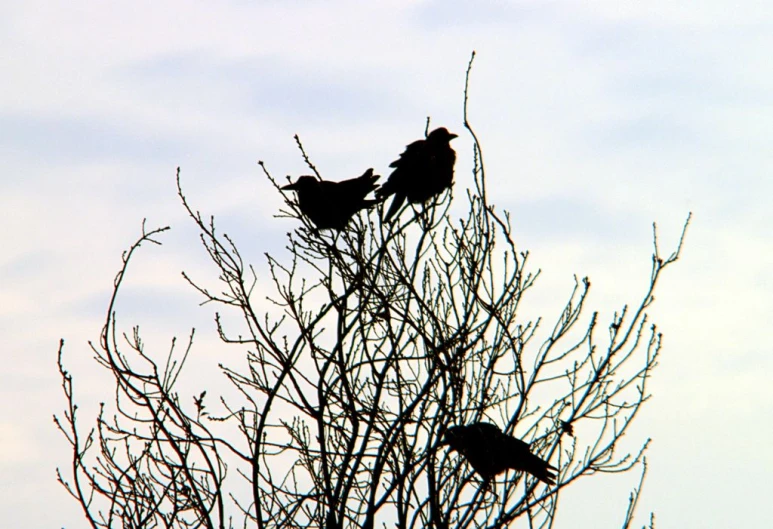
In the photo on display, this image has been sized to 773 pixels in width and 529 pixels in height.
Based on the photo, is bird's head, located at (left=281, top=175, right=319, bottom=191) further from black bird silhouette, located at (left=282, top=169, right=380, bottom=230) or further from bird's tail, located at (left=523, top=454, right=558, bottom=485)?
bird's tail, located at (left=523, top=454, right=558, bottom=485)

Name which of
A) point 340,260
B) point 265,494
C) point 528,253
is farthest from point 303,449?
point 528,253

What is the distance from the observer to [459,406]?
434 centimetres

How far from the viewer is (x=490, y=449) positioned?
4.33m

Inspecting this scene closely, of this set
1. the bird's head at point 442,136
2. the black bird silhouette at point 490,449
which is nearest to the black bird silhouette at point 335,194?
the bird's head at point 442,136

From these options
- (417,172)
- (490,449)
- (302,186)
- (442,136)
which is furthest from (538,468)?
(442,136)

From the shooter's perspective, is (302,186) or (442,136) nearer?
(302,186)

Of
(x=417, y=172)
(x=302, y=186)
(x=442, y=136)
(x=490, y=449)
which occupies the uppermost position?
(x=442, y=136)

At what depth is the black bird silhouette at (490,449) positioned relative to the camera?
4.33m

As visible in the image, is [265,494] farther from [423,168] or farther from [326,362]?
[423,168]

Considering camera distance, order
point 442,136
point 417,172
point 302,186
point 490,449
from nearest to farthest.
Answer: point 490,449 < point 302,186 < point 417,172 < point 442,136

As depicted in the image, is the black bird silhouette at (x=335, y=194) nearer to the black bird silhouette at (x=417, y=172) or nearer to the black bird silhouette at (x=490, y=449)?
the black bird silhouette at (x=417, y=172)

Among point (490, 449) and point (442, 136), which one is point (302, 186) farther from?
point (442, 136)

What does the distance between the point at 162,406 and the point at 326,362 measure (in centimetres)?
87

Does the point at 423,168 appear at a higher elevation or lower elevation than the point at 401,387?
higher
